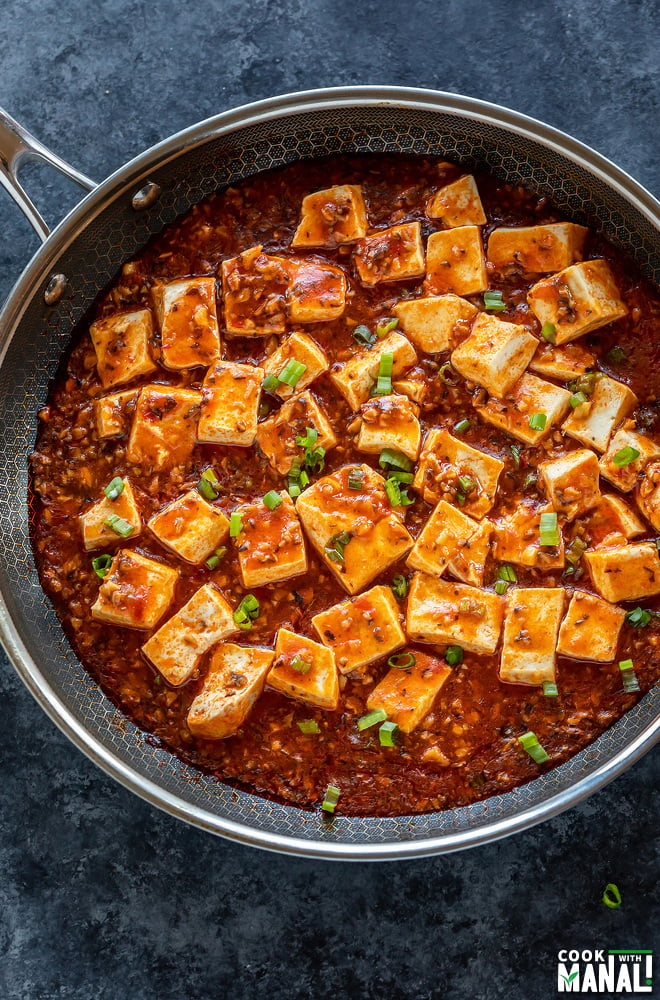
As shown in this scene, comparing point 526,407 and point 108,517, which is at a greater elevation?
point 526,407

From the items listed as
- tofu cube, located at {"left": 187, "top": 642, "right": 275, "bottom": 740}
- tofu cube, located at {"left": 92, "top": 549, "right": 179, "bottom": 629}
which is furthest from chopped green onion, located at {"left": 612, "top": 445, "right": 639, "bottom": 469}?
tofu cube, located at {"left": 92, "top": 549, "right": 179, "bottom": 629}

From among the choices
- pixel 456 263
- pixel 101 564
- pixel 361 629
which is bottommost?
pixel 361 629

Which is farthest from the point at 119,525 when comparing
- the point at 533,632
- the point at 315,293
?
the point at 533,632

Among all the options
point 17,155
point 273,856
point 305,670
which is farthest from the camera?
point 273,856

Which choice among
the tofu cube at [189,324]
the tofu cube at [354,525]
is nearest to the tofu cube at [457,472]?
the tofu cube at [354,525]

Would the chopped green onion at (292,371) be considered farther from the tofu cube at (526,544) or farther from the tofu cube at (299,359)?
the tofu cube at (526,544)

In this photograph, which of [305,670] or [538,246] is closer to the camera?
[305,670]

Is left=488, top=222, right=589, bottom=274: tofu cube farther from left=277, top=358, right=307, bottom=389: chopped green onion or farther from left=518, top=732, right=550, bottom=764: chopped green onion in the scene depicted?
left=518, top=732, right=550, bottom=764: chopped green onion

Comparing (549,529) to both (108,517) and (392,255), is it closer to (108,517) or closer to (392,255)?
(392,255)
